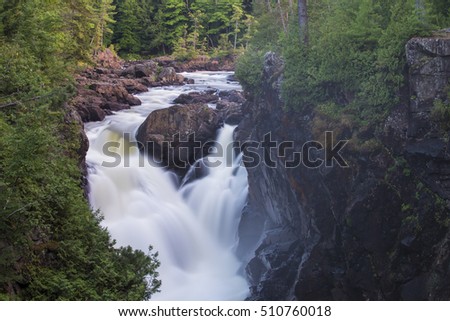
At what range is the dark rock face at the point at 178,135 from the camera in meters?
19.5

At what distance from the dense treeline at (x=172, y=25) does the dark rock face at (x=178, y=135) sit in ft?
116

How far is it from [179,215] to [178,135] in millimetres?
3987

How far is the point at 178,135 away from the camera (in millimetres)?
19828

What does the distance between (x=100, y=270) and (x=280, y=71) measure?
31.6ft

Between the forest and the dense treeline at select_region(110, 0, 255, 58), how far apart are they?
3696cm

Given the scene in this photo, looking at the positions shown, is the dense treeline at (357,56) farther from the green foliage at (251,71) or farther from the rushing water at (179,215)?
the rushing water at (179,215)

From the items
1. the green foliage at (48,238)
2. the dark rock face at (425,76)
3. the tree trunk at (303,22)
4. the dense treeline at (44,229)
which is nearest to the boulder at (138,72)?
the tree trunk at (303,22)

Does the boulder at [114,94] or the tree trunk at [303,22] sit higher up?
the tree trunk at [303,22]

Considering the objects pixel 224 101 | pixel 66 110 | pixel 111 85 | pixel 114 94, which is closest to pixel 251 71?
pixel 66 110

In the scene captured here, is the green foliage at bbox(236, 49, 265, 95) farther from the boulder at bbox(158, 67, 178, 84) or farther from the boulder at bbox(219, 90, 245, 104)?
the boulder at bbox(158, 67, 178, 84)

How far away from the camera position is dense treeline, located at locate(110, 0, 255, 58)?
184 feet

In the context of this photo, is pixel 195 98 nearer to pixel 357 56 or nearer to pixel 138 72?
pixel 138 72

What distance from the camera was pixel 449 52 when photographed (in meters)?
10.3
